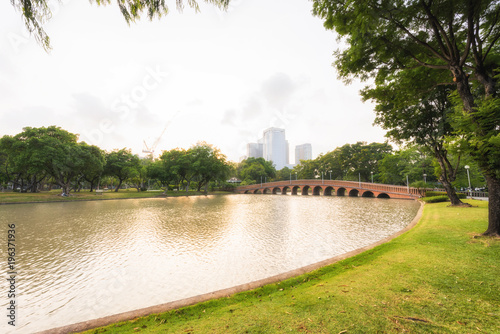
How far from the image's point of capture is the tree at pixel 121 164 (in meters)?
46.2

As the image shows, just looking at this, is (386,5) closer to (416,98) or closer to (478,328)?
(416,98)

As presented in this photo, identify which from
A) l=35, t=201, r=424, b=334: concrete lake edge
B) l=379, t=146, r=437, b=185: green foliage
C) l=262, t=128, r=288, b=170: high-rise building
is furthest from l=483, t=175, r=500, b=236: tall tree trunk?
l=262, t=128, r=288, b=170: high-rise building

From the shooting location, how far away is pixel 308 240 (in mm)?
9328

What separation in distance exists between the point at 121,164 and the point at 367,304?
52.8 meters

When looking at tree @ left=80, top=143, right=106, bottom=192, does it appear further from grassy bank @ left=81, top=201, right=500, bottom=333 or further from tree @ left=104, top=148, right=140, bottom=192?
grassy bank @ left=81, top=201, right=500, bottom=333

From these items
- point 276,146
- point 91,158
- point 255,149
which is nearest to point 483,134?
point 91,158

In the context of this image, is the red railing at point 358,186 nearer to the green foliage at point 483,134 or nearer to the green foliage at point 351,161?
the green foliage at point 351,161

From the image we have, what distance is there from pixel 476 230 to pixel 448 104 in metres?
10.6

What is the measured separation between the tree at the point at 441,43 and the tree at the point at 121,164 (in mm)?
49491

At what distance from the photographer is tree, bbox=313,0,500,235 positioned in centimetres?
611

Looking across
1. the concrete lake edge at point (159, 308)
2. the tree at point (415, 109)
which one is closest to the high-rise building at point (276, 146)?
the tree at point (415, 109)

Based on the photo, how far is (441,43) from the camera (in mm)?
7148

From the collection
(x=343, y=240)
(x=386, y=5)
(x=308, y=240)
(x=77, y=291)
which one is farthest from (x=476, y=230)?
(x=77, y=291)

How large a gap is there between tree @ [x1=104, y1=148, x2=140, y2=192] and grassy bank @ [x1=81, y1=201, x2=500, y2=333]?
49.9 m
